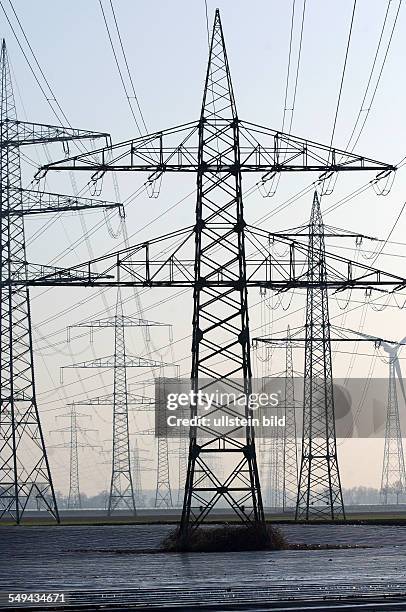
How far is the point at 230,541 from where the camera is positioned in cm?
3828

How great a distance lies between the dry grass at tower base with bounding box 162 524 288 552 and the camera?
38.3 m

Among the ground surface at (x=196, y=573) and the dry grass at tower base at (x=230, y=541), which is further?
the dry grass at tower base at (x=230, y=541)

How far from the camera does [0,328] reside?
63188 mm

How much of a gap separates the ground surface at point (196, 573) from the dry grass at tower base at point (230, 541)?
1069mm

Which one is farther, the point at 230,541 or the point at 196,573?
the point at 230,541

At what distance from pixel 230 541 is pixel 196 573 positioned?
39.3ft

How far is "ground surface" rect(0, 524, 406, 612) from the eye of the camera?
2067cm

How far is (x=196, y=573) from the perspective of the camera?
26453mm

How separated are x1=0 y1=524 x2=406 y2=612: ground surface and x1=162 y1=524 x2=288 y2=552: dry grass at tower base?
3.51 feet

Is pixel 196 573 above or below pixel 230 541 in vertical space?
below

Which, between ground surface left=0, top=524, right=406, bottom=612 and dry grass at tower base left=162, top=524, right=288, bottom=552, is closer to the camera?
ground surface left=0, top=524, right=406, bottom=612

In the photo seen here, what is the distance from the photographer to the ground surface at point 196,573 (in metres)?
20.7

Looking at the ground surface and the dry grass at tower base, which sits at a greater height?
the dry grass at tower base

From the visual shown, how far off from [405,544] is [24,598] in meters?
24.9
